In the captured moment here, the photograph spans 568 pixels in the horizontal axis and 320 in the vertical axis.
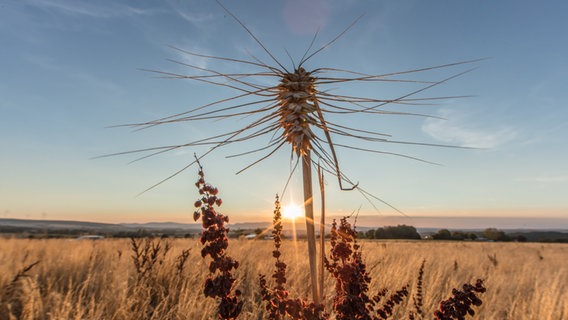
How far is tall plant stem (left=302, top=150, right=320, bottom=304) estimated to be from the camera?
1.65m

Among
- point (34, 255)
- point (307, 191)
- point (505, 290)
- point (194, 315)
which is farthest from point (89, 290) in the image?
point (505, 290)

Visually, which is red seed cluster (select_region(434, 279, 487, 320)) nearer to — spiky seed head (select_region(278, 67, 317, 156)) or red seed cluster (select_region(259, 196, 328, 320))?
red seed cluster (select_region(259, 196, 328, 320))

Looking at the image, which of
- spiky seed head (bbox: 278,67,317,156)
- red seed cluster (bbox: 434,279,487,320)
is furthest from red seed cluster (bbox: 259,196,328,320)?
spiky seed head (bbox: 278,67,317,156)

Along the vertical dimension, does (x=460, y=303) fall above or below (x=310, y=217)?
below

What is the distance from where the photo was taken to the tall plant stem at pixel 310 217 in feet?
5.40

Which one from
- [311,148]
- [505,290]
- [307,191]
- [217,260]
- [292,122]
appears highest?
[292,122]

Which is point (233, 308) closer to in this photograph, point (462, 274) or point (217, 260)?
point (217, 260)

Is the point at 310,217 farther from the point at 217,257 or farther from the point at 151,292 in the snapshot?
the point at 151,292

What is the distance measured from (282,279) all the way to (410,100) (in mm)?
1292

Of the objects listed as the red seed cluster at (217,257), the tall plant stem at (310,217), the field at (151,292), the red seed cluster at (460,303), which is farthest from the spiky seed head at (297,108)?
the field at (151,292)

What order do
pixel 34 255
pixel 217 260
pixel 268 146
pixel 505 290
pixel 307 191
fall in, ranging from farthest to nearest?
pixel 34 255, pixel 505 290, pixel 268 146, pixel 307 191, pixel 217 260

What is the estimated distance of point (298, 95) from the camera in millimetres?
1773

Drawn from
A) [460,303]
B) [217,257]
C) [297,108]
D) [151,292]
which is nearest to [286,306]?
[217,257]

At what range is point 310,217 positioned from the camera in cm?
167
